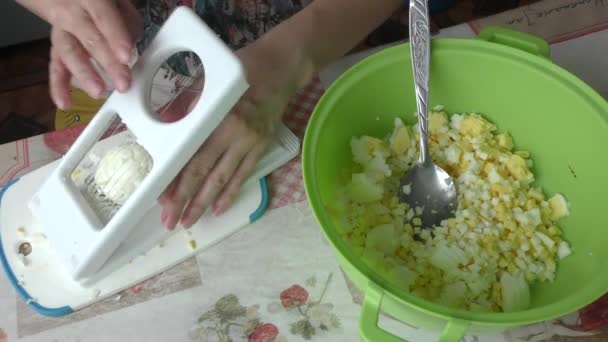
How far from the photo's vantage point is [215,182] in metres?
0.63

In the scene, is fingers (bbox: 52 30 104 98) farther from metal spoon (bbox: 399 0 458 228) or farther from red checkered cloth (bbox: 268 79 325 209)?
metal spoon (bbox: 399 0 458 228)

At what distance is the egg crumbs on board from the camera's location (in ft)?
1.91

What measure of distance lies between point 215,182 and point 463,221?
308 mm

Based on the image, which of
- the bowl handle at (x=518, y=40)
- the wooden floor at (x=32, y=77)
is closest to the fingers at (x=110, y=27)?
the bowl handle at (x=518, y=40)

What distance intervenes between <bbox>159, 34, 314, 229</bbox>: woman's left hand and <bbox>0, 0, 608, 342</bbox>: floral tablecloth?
0.06 metres

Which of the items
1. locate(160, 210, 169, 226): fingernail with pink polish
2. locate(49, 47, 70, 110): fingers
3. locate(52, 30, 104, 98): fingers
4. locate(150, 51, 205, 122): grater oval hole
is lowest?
locate(160, 210, 169, 226): fingernail with pink polish

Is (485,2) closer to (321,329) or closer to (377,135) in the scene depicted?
(377,135)

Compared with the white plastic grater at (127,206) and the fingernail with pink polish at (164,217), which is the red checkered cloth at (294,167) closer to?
the white plastic grater at (127,206)

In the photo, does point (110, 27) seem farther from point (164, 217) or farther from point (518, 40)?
point (518, 40)

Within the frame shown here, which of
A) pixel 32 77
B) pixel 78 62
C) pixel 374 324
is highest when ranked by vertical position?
pixel 78 62

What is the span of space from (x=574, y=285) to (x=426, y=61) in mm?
300

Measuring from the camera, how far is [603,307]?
0.60m

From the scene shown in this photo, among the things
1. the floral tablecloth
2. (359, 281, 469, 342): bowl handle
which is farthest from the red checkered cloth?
(359, 281, 469, 342): bowl handle

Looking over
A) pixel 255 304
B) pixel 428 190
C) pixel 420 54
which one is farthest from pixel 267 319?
pixel 420 54
